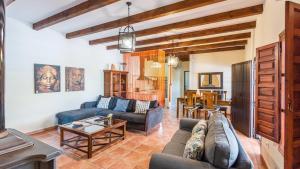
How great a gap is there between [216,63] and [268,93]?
521 centimetres

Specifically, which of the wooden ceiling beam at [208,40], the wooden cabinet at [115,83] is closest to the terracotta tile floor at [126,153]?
the wooden cabinet at [115,83]

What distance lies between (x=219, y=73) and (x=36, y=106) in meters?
6.82

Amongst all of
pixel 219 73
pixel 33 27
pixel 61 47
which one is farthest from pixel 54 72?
pixel 219 73

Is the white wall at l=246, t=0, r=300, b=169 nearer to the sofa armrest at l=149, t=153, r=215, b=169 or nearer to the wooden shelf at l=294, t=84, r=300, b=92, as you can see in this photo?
the wooden shelf at l=294, t=84, r=300, b=92

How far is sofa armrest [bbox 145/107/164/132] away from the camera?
4.38m

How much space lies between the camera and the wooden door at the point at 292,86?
1.55 metres

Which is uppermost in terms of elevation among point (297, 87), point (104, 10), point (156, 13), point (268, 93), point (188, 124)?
point (104, 10)

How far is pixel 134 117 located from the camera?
454 centimetres

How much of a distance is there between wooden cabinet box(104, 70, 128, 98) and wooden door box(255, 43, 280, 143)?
15.7ft

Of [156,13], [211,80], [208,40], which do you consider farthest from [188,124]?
[211,80]

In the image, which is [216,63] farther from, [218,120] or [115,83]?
[218,120]

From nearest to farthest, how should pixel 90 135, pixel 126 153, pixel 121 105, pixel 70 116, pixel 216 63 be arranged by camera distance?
1. pixel 90 135
2. pixel 126 153
3. pixel 70 116
4. pixel 121 105
5. pixel 216 63

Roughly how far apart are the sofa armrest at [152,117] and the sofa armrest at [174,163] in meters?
2.69

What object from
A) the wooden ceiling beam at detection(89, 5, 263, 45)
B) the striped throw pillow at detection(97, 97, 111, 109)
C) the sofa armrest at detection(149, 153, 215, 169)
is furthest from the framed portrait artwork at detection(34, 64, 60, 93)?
the sofa armrest at detection(149, 153, 215, 169)
